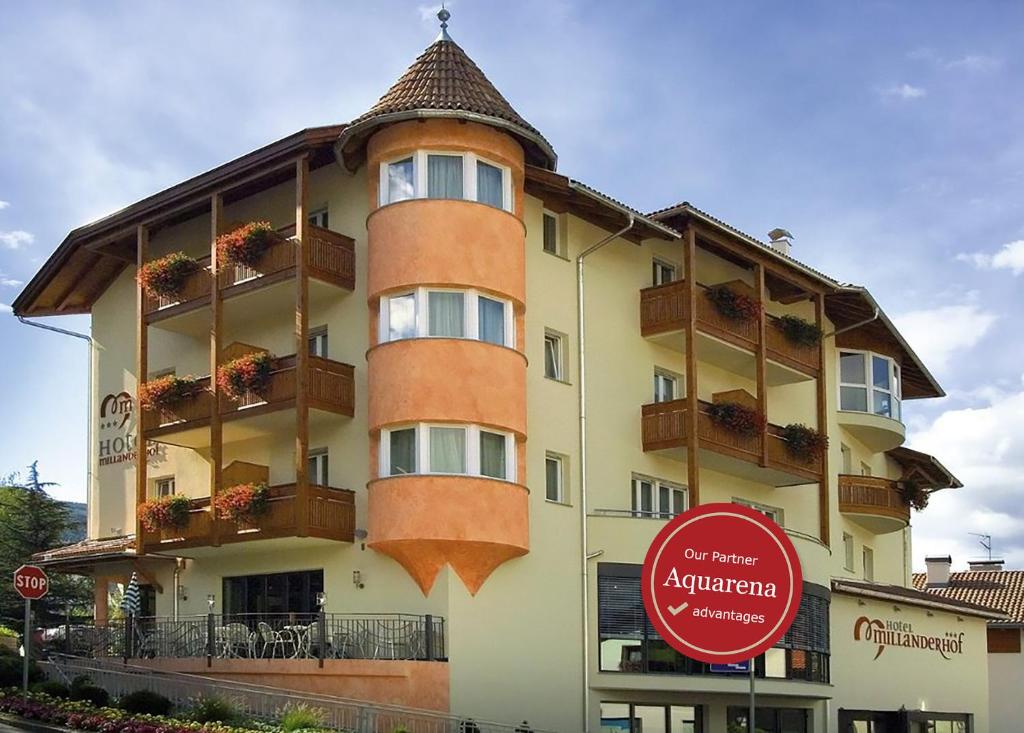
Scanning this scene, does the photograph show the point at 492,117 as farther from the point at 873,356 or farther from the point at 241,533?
the point at 873,356

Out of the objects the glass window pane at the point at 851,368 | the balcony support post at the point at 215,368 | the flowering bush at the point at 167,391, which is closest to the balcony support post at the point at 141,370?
the flowering bush at the point at 167,391

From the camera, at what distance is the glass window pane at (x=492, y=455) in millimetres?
28891

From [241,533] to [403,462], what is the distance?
386 cm

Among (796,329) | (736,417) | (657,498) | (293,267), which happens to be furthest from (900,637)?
(293,267)

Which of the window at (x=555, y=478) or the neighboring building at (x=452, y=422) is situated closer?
the neighboring building at (x=452, y=422)

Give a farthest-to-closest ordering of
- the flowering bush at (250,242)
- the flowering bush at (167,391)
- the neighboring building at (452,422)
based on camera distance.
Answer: the flowering bush at (167,391), the flowering bush at (250,242), the neighboring building at (452,422)

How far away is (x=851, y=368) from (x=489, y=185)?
699 inches

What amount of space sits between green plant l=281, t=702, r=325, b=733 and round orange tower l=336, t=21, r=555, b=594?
4011mm

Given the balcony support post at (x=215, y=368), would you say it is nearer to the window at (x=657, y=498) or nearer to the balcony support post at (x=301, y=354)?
the balcony support post at (x=301, y=354)

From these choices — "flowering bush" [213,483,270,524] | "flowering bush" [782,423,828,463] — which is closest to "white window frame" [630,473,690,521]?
"flowering bush" [782,423,828,463]

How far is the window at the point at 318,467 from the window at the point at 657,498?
7.15 meters

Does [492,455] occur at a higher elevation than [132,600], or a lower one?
higher

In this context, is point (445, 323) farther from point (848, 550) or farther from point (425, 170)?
point (848, 550)

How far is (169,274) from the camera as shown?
3297 centimetres
